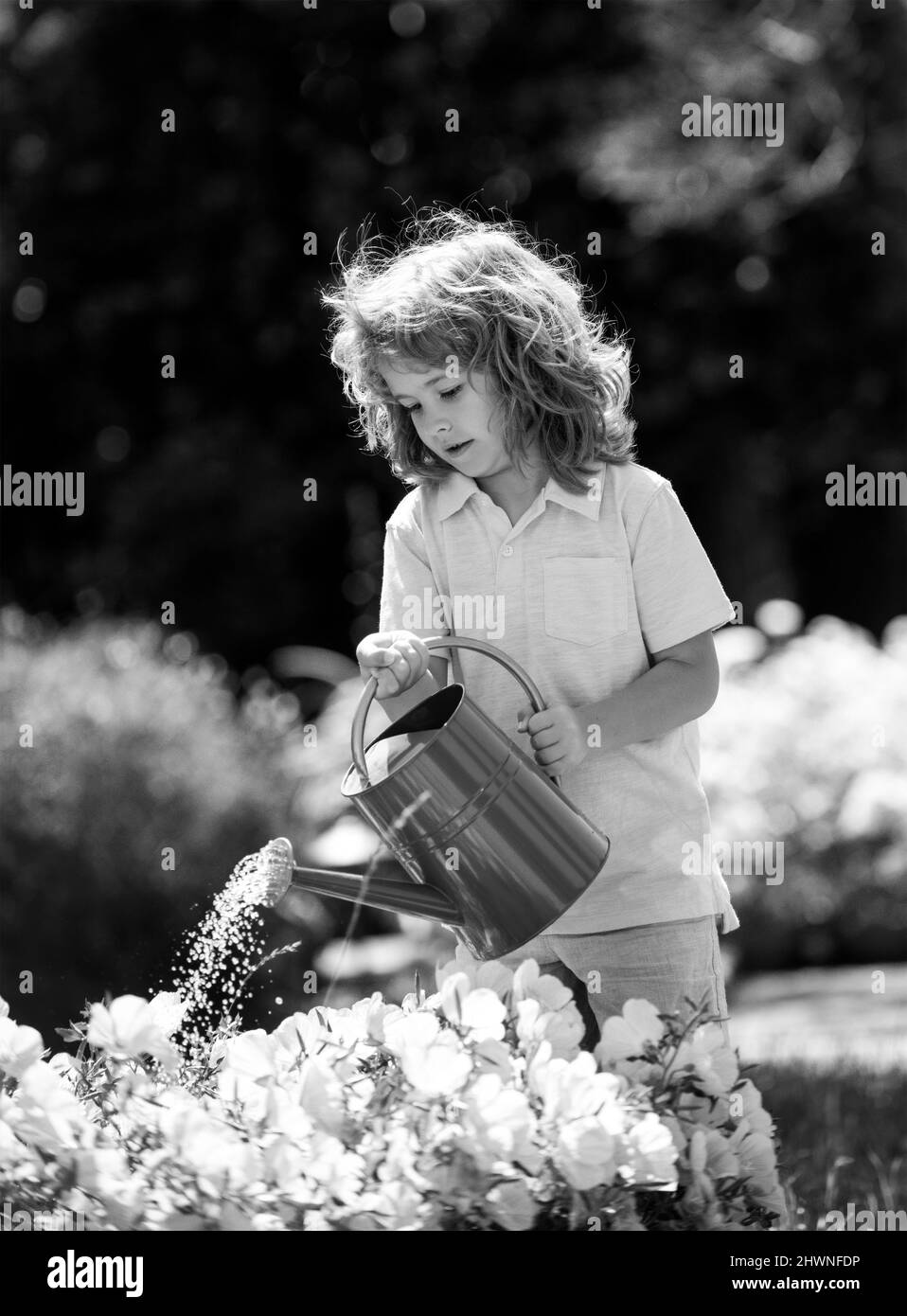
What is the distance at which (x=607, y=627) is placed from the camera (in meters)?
1.97

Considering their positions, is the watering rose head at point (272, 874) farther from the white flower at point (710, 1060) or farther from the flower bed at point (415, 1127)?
the white flower at point (710, 1060)

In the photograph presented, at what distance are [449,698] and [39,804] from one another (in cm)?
265

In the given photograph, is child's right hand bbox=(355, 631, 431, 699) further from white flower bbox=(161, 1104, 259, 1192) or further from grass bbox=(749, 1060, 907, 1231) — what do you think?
grass bbox=(749, 1060, 907, 1231)

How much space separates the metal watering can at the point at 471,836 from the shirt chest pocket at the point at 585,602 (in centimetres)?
16

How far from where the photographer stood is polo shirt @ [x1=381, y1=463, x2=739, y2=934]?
1.96m

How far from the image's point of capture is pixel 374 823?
182 centimetres

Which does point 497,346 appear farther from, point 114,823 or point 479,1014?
point 114,823

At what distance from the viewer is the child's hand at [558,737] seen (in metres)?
1.81

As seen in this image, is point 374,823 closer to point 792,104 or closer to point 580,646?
point 580,646

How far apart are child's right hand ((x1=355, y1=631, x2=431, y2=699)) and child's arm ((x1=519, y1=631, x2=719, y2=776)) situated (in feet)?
0.51

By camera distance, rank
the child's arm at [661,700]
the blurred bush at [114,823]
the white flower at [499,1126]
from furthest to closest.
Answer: the blurred bush at [114,823] → the child's arm at [661,700] → the white flower at [499,1126]

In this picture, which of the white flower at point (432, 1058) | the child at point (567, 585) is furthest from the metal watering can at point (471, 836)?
the white flower at point (432, 1058)

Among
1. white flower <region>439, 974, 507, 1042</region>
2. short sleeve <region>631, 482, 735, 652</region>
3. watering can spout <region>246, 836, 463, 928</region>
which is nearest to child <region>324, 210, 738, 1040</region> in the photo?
short sleeve <region>631, 482, 735, 652</region>

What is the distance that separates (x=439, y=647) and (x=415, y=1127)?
59 cm
